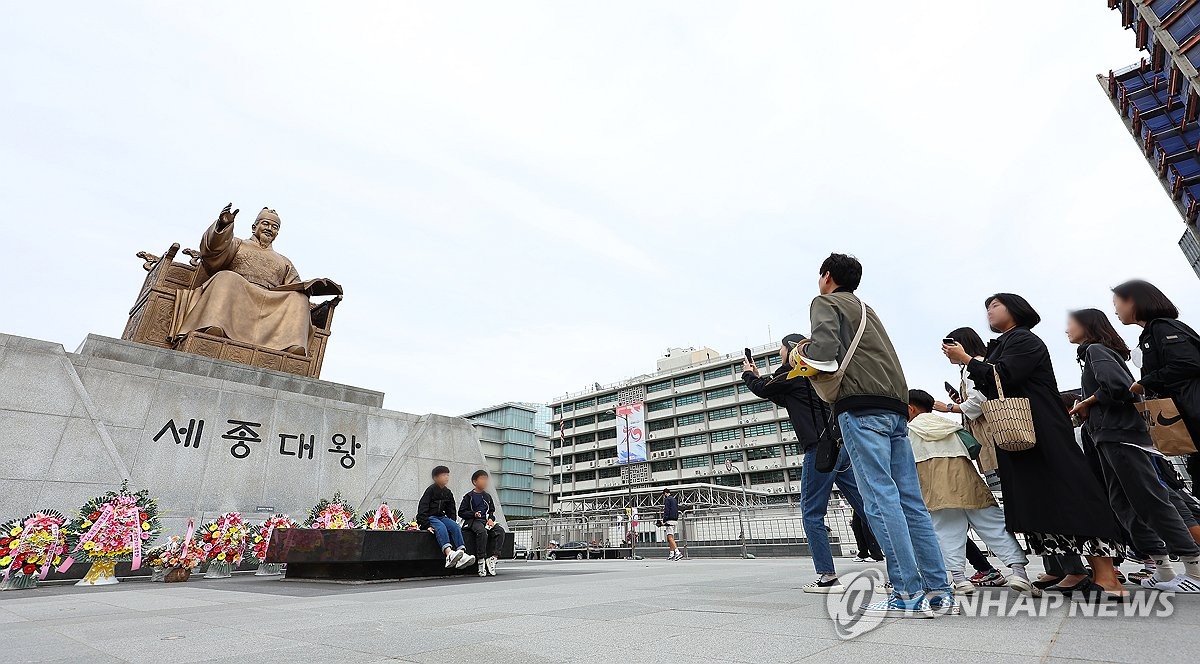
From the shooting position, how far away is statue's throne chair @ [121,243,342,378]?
9133mm

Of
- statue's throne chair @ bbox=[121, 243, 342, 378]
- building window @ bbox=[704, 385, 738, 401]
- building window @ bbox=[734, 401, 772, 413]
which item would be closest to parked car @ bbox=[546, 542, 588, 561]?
statue's throne chair @ bbox=[121, 243, 342, 378]

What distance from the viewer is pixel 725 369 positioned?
52781 millimetres

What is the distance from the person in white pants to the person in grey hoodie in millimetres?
1125

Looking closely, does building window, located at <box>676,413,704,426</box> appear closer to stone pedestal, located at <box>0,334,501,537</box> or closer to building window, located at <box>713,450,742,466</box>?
building window, located at <box>713,450,742,466</box>

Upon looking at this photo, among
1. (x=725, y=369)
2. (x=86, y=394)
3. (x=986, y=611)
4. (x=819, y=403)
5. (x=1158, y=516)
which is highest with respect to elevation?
(x=725, y=369)

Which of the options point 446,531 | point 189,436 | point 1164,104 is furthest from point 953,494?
point 1164,104

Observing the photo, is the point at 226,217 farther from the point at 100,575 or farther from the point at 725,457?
the point at 725,457

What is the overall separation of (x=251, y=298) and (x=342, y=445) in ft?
9.87

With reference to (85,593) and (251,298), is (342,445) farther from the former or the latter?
(85,593)

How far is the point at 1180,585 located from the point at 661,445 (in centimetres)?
5291

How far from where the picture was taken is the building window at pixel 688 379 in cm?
5481

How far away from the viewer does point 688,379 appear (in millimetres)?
55469

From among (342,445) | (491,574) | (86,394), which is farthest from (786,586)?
(86,394)

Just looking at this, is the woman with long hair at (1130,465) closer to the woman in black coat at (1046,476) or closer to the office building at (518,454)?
the woman in black coat at (1046,476)
